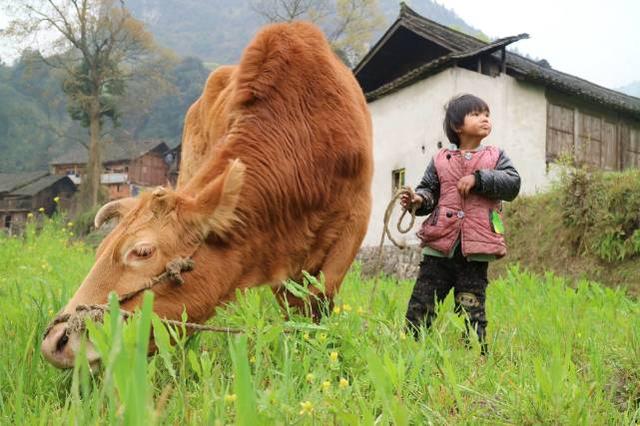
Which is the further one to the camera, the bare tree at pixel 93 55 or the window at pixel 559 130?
the bare tree at pixel 93 55

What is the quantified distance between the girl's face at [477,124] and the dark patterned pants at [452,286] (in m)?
0.67

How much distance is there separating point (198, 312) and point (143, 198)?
568 millimetres

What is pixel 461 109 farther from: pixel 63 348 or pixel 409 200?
pixel 63 348

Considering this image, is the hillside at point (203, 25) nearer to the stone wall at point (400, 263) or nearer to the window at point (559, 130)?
the window at point (559, 130)

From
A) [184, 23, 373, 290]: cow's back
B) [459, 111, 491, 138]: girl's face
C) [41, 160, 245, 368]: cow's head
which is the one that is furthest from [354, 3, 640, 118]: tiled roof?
[41, 160, 245, 368]: cow's head

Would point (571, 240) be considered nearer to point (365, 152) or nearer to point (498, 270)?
point (498, 270)

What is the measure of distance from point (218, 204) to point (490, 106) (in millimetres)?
12490

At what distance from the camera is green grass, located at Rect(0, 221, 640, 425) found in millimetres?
958

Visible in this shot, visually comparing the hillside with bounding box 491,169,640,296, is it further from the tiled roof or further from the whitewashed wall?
the tiled roof

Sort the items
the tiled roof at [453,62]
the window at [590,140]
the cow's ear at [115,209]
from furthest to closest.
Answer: the window at [590,140]
the tiled roof at [453,62]
the cow's ear at [115,209]

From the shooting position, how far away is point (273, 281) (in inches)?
120

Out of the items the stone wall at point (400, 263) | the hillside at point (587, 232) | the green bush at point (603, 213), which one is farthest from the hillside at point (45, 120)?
the green bush at point (603, 213)

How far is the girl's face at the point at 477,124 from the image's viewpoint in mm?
3295

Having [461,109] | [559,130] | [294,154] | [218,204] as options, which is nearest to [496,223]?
[461,109]
